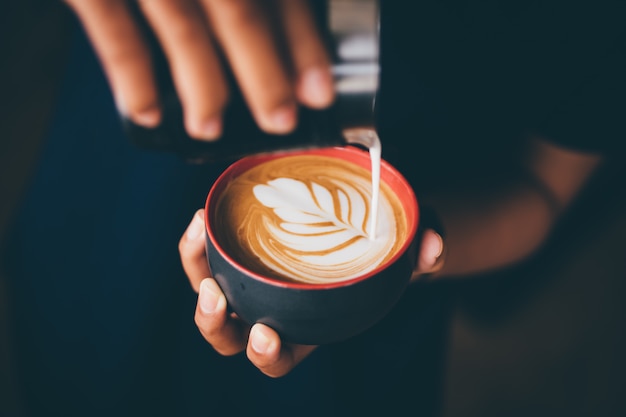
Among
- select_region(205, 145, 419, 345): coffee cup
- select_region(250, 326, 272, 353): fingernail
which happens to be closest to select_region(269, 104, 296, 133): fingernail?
select_region(205, 145, 419, 345): coffee cup

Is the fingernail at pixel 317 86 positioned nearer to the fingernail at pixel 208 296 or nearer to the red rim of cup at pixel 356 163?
the red rim of cup at pixel 356 163

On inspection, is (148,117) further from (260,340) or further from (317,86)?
(260,340)

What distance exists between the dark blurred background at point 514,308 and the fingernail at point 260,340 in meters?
1.05

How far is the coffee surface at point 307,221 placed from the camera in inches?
27.5

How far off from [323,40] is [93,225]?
0.88 m

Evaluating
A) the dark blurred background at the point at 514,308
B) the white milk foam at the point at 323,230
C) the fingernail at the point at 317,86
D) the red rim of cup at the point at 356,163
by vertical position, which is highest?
the fingernail at the point at 317,86

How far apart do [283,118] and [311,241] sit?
13.0 inches

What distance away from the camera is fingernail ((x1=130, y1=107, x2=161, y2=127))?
429 millimetres

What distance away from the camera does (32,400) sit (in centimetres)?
120

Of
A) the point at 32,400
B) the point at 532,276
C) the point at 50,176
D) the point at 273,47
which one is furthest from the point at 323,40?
the point at 532,276

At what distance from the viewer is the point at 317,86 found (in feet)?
1.44

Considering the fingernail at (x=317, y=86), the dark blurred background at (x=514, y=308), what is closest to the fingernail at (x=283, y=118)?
the fingernail at (x=317, y=86)

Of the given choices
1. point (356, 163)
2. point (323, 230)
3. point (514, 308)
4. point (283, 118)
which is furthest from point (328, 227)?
point (514, 308)

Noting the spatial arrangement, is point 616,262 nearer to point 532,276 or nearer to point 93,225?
point 532,276
